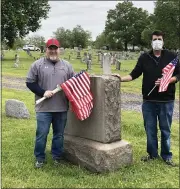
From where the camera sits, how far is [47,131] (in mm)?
6297

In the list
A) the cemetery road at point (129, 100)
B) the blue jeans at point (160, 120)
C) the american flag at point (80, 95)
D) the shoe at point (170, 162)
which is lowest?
the cemetery road at point (129, 100)

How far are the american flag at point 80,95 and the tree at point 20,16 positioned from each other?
3774cm

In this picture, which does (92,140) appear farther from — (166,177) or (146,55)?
(146,55)

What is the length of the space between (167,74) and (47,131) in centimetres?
223

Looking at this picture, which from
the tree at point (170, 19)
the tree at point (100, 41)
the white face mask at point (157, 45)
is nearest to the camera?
the white face mask at point (157, 45)

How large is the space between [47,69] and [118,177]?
2020 millimetres

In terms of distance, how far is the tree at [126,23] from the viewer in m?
97.1

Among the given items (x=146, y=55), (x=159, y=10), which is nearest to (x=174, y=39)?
(x=159, y=10)

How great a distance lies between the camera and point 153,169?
647 cm

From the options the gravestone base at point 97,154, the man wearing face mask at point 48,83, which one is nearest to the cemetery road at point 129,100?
the gravestone base at point 97,154

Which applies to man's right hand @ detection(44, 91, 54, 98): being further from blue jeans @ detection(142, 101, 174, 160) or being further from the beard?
blue jeans @ detection(142, 101, 174, 160)

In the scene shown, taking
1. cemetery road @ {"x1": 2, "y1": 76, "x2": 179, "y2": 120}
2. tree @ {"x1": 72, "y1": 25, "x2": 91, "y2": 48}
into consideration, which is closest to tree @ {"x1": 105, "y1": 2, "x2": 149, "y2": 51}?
tree @ {"x1": 72, "y1": 25, "x2": 91, "y2": 48}

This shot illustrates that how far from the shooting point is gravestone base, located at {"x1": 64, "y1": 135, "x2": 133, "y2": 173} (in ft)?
20.2

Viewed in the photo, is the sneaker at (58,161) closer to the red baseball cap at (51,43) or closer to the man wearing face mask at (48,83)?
the man wearing face mask at (48,83)
